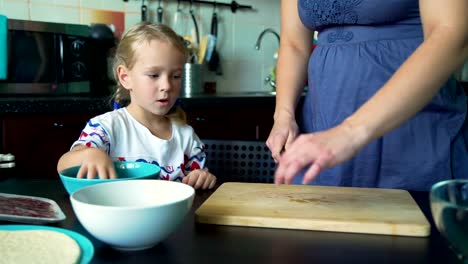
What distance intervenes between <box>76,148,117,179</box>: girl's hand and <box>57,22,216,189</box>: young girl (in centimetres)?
32

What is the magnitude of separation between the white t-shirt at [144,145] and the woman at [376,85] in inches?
11.1

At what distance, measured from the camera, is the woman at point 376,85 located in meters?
0.99

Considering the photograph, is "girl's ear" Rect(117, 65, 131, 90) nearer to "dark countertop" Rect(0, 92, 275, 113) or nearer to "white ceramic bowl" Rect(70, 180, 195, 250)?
"dark countertop" Rect(0, 92, 275, 113)

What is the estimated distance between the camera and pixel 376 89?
1.09 metres

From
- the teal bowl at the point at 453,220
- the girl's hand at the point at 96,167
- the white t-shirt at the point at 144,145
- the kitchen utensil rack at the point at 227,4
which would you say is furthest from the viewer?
the kitchen utensil rack at the point at 227,4

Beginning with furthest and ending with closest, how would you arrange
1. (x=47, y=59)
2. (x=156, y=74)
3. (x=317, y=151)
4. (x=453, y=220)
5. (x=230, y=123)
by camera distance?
(x=230, y=123) < (x=47, y=59) < (x=156, y=74) < (x=317, y=151) < (x=453, y=220)

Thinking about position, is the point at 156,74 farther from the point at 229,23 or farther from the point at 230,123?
the point at 229,23

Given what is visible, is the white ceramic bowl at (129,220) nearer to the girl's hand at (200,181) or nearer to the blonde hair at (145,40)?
the girl's hand at (200,181)

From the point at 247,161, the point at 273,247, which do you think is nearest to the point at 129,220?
the point at 273,247

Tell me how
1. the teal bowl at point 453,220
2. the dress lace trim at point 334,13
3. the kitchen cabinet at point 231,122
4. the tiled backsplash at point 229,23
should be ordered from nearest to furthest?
the teal bowl at point 453,220 < the dress lace trim at point 334,13 < the kitchen cabinet at point 231,122 < the tiled backsplash at point 229,23

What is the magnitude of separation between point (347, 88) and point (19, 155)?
3.79ft

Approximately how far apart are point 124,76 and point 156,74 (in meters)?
0.13

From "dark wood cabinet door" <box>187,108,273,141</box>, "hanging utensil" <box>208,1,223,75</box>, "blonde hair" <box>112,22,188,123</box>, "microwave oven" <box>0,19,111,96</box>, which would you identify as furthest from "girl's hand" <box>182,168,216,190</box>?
"hanging utensil" <box>208,1,223,75</box>

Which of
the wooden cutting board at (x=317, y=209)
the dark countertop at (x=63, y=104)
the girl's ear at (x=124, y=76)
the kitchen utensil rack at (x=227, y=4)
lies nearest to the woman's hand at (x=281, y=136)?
the wooden cutting board at (x=317, y=209)
